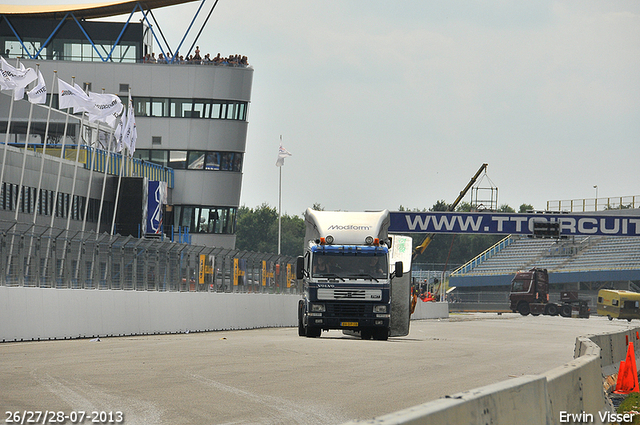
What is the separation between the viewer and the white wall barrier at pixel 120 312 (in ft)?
67.6

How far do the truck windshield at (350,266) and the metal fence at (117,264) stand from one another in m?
5.69

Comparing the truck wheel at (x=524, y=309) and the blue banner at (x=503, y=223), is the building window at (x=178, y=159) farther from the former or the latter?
the truck wheel at (x=524, y=309)

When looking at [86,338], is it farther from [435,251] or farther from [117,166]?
[435,251]

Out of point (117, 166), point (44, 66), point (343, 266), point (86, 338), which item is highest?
point (44, 66)

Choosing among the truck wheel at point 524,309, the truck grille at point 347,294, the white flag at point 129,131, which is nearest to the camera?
the truck grille at point 347,294

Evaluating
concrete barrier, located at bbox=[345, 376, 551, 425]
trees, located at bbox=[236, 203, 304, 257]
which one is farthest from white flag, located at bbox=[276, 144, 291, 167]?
trees, located at bbox=[236, 203, 304, 257]

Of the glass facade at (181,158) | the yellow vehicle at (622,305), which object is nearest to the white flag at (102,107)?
the glass facade at (181,158)

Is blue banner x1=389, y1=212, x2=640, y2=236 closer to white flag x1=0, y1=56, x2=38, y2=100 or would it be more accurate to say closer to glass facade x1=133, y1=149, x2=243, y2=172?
glass facade x1=133, y1=149, x2=243, y2=172

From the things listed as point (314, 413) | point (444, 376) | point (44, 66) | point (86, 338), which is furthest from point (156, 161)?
point (314, 413)

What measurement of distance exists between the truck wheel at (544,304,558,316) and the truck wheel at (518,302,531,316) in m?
1.37

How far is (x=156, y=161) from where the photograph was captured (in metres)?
66.2

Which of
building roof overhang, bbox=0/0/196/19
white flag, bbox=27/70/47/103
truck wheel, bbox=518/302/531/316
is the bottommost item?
truck wheel, bbox=518/302/531/316

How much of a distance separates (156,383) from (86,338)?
1150 centimetres

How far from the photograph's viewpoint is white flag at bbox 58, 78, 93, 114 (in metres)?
41.2
